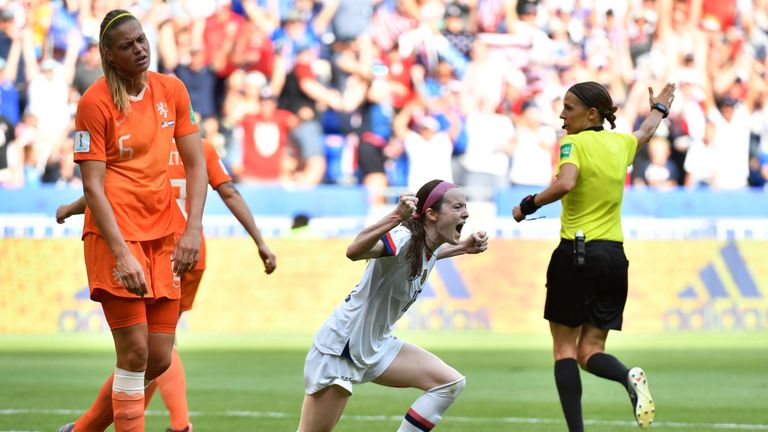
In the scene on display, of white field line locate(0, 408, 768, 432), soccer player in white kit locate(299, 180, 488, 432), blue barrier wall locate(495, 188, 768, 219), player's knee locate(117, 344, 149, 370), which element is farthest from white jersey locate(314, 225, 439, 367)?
blue barrier wall locate(495, 188, 768, 219)

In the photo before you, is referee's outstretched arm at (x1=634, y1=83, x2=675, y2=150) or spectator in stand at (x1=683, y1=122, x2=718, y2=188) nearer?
referee's outstretched arm at (x1=634, y1=83, x2=675, y2=150)

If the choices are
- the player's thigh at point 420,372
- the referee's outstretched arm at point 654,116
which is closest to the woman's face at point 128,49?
the player's thigh at point 420,372

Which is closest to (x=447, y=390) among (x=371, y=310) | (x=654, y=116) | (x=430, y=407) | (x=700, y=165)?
(x=430, y=407)

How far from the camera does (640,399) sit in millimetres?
7250

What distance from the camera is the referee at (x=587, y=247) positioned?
7.59 m

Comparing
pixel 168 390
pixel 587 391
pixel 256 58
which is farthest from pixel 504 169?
pixel 168 390

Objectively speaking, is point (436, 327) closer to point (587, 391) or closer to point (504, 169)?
point (504, 169)

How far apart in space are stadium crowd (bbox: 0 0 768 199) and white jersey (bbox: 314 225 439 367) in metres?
12.1

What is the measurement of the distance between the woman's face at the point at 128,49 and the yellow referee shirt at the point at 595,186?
268 cm

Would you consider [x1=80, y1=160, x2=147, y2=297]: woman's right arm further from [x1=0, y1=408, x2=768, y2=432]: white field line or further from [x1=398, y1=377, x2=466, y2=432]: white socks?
[x1=0, y1=408, x2=768, y2=432]: white field line

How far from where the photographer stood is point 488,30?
71.5 feet

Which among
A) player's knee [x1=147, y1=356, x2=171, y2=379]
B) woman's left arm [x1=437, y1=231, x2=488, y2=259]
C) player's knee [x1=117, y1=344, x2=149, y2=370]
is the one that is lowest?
player's knee [x1=147, y1=356, x2=171, y2=379]

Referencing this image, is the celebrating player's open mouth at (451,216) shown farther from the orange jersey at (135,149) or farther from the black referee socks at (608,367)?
the black referee socks at (608,367)

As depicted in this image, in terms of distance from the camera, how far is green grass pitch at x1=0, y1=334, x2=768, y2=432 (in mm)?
9406
